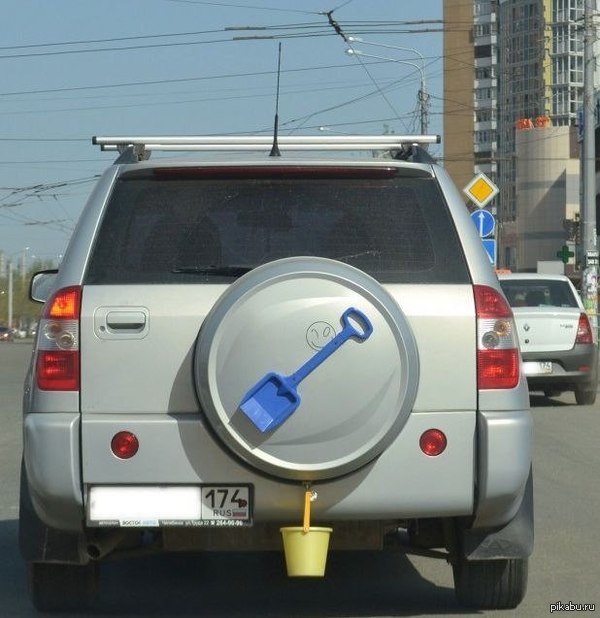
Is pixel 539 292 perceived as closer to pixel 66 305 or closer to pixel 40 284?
pixel 40 284

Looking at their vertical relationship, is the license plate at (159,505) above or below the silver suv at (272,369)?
below

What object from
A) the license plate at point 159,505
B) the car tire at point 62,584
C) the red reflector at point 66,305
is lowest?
the car tire at point 62,584

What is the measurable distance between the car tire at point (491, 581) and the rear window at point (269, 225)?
1.18 meters

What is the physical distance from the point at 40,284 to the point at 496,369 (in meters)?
2.30

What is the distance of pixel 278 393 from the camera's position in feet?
15.4

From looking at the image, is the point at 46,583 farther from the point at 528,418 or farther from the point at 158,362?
the point at 528,418

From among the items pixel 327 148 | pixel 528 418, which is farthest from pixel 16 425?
pixel 528 418

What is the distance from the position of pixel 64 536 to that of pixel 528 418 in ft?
5.62

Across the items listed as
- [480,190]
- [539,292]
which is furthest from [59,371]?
[480,190]

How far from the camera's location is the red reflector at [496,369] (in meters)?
4.98

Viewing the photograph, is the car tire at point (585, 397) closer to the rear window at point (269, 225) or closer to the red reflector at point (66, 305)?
the rear window at point (269, 225)

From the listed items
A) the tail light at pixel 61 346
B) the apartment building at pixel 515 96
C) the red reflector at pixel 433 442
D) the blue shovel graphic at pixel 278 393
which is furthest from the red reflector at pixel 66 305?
the apartment building at pixel 515 96

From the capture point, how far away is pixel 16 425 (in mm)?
15664

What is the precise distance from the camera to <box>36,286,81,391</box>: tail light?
4.93m
